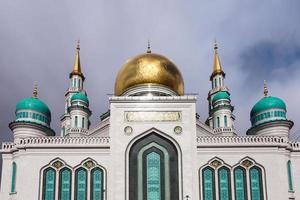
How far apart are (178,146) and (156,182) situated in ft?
6.25

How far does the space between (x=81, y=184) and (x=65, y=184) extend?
730 millimetres

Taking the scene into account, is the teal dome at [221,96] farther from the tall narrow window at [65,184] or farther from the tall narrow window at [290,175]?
the tall narrow window at [65,184]

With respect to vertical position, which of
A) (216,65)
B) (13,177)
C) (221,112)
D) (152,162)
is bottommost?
(13,177)

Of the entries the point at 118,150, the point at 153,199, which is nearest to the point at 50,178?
the point at 118,150

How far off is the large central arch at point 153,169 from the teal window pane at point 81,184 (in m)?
2.40

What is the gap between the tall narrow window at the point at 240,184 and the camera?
21766 millimetres

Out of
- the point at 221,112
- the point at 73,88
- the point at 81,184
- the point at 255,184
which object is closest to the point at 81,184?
the point at 81,184

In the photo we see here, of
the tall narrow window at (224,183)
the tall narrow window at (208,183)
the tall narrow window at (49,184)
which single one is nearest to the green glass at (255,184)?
the tall narrow window at (224,183)

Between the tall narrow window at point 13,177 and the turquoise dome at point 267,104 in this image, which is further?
the turquoise dome at point 267,104

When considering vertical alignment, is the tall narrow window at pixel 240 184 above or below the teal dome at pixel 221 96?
below

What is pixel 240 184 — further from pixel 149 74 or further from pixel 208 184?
pixel 149 74

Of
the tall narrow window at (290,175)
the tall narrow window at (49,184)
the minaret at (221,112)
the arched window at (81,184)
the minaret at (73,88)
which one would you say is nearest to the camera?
the tall narrow window at (49,184)

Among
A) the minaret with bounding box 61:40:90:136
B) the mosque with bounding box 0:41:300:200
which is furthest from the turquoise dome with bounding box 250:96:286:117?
the minaret with bounding box 61:40:90:136

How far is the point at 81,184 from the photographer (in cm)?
2206
